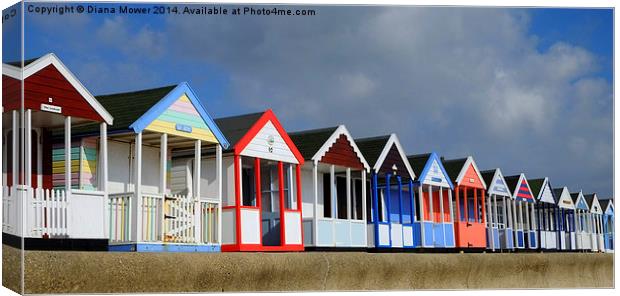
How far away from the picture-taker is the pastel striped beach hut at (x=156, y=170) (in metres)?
19.6

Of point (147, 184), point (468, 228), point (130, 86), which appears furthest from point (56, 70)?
point (468, 228)

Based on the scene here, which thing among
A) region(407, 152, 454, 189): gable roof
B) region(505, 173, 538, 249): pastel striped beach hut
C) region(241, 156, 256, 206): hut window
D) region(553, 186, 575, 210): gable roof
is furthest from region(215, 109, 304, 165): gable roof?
region(553, 186, 575, 210): gable roof

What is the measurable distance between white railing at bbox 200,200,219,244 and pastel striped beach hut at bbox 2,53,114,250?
2579 millimetres

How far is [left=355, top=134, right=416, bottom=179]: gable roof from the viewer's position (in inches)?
1098

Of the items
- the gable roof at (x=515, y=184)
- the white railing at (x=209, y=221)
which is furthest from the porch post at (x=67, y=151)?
the gable roof at (x=515, y=184)

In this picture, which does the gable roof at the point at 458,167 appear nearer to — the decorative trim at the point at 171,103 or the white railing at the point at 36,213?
the decorative trim at the point at 171,103

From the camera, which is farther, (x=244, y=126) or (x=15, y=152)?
(x=244, y=126)

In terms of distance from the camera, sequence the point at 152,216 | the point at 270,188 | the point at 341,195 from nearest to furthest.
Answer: the point at 152,216 → the point at 270,188 → the point at 341,195

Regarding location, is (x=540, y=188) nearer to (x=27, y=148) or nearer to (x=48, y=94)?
(x=48, y=94)

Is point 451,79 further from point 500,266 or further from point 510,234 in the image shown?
Answer: point 510,234

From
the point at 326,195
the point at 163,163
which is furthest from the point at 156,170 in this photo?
the point at 326,195

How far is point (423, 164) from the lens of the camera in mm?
30312

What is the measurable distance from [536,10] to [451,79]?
113 inches

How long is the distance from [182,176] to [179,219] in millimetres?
2970
